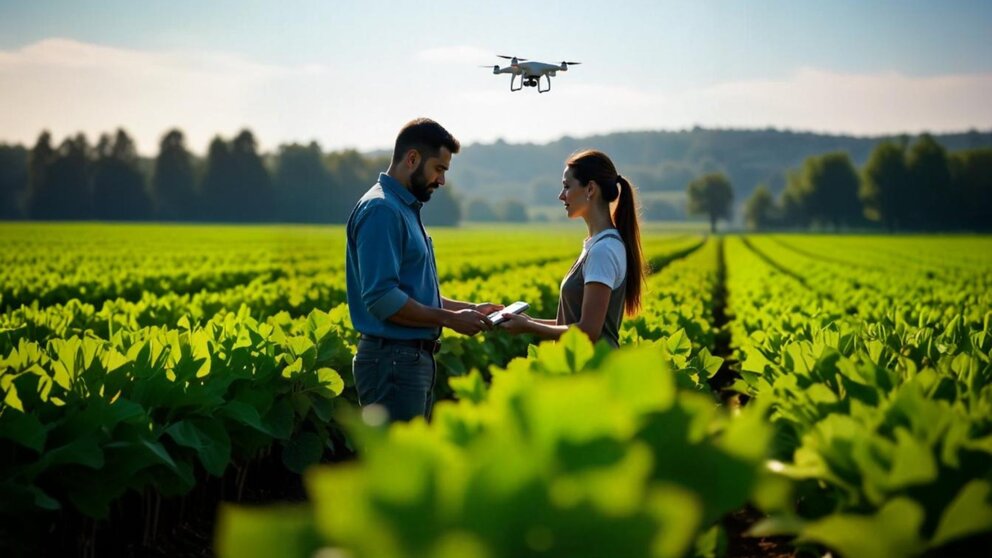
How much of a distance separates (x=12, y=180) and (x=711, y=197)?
122560mm

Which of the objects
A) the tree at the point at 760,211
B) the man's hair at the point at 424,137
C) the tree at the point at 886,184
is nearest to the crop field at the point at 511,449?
the man's hair at the point at 424,137

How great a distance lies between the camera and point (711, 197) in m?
166

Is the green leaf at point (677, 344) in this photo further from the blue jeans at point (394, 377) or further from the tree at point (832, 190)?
the tree at point (832, 190)

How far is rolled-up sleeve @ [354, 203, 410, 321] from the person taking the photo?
4023mm

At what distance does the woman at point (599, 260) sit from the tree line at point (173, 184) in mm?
116184

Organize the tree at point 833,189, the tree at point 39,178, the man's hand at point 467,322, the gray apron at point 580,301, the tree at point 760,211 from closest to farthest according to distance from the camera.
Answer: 1. the man's hand at point 467,322
2. the gray apron at point 580,301
3. the tree at point 39,178
4. the tree at point 833,189
5. the tree at point 760,211

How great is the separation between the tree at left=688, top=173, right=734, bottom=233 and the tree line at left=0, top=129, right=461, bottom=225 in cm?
6372

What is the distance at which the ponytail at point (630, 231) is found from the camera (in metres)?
4.60

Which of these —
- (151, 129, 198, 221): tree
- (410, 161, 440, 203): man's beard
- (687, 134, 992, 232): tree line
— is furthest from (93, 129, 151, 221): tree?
(410, 161, 440, 203): man's beard

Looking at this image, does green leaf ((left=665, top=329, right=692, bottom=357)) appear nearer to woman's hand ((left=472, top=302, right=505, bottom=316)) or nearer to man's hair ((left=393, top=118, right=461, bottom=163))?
woman's hand ((left=472, top=302, right=505, bottom=316))

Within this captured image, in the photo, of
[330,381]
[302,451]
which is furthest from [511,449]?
[302,451]

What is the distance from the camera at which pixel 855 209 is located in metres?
147

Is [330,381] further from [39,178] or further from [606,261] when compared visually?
[39,178]

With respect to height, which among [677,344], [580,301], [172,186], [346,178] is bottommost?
[677,344]
